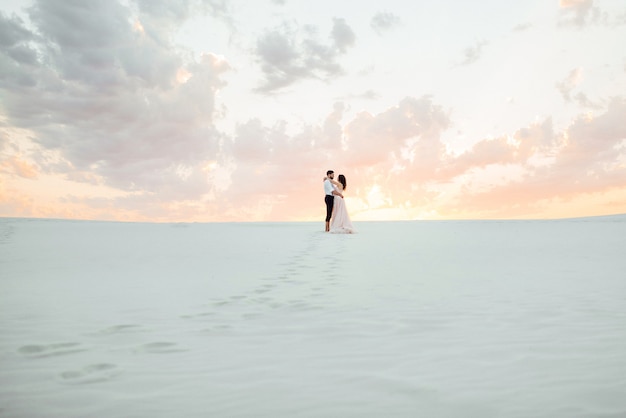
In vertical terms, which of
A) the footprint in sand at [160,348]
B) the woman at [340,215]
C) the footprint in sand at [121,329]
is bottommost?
the footprint in sand at [160,348]

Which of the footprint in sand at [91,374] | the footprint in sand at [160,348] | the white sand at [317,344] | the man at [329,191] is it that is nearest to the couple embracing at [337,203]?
the man at [329,191]

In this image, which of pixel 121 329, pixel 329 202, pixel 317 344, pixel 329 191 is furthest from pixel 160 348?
pixel 329 202

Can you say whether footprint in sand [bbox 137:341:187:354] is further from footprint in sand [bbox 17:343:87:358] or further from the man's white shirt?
the man's white shirt

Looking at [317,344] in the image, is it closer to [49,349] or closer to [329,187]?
[49,349]

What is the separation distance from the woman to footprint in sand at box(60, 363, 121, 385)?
15.8 metres

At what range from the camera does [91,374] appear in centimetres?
289

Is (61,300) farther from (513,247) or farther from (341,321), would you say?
(513,247)

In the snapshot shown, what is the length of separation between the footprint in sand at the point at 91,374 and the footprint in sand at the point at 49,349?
46cm

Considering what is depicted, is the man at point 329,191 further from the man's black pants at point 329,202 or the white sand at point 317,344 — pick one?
the white sand at point 317,344

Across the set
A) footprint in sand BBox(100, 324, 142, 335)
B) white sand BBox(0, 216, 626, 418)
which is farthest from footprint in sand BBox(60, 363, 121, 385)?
footprint in sand BBox(100, 324, 142, 335)

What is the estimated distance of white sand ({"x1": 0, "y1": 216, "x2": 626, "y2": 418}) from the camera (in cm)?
243

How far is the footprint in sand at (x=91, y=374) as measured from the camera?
9.14ft

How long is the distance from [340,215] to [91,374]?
1610cm

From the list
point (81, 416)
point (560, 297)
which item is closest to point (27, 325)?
point (81, 416)
